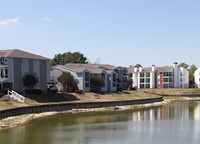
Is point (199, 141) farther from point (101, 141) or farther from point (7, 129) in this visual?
point (7, 129)

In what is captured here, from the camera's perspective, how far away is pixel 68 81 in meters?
81.9

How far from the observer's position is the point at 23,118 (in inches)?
1923

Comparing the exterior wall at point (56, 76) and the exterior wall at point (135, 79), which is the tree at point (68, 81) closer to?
the exterior wall at point (56, 76)

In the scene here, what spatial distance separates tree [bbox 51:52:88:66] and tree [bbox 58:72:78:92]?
62824 millimetres

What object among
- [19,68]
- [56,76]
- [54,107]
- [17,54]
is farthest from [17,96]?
[56,76]

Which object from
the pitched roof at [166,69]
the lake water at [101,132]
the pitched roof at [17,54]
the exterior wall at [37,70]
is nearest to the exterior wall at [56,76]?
the exterior wall at [37,70]

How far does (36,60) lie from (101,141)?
138 feet

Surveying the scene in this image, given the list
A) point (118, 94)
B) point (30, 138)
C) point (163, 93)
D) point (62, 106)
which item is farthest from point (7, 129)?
point (163, 93)

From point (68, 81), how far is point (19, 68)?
17700 millimetres

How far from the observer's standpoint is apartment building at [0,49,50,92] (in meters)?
65.6

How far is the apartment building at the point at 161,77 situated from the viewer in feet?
427

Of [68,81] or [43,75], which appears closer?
[43,75]

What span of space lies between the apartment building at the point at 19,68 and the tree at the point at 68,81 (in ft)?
27.3

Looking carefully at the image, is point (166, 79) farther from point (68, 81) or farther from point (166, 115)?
point (166, 115)
